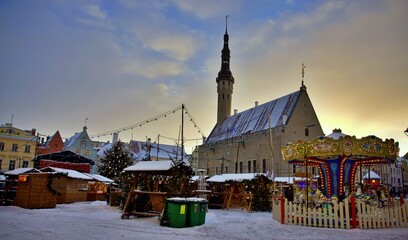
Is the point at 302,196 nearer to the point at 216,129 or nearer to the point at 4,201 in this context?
the point at 4,201

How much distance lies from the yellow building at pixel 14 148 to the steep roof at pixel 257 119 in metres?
28.5

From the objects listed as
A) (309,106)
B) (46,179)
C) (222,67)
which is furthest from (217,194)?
(222,67)

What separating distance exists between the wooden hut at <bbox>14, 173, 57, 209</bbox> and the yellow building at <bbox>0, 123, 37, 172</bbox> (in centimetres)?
2736

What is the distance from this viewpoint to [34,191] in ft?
62.4

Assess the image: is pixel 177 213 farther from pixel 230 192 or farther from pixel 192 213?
pixel 230 192

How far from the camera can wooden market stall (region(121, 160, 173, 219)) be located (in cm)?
1516

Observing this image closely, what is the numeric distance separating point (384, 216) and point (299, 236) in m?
5.01

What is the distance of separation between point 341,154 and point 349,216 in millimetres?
3215

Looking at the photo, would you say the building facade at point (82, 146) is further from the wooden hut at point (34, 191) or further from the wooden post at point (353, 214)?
the wooden post at point (353, 214)

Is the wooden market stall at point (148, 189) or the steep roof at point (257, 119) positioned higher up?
the steep roof at point (257, 119)

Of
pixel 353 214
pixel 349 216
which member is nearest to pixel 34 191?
pixel 349 216

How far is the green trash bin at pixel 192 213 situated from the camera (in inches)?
505

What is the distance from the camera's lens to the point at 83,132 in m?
57.7

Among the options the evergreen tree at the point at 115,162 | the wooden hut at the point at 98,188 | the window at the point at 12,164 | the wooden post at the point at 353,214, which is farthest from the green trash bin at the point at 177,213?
the window at the point at 12,164
